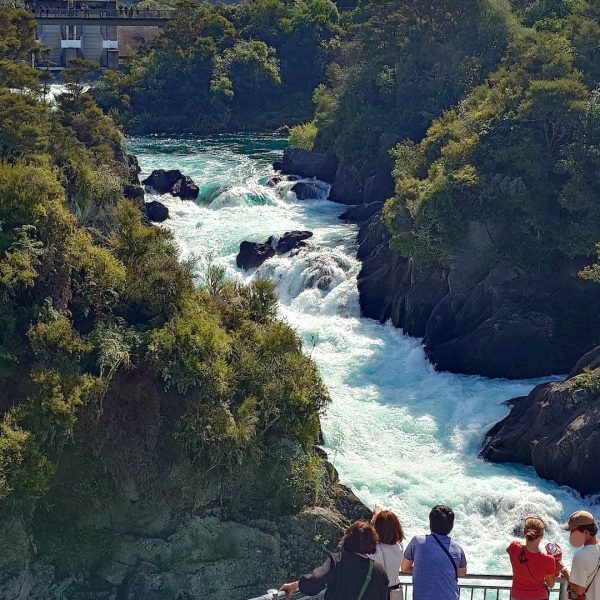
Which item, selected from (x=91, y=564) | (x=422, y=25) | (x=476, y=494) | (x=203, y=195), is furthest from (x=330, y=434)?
(x=422, y=25)

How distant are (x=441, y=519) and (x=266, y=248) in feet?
104

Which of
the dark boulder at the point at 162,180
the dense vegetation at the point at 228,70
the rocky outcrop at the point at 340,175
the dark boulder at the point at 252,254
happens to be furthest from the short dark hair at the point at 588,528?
the dense vegetation at the point at 228,70

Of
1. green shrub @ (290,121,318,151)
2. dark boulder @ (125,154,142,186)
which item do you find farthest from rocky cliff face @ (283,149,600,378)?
green shrub @ (290,121,318,151)

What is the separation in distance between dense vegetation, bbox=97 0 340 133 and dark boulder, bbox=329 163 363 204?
80.8 ft

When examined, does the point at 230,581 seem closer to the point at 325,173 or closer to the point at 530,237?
the point at 530,237

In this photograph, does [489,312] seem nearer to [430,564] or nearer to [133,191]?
[133,191]

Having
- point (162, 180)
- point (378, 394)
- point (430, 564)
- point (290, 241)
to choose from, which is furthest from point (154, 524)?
point (162, 180)

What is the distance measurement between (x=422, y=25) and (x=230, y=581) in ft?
130

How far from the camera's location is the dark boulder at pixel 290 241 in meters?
41.7

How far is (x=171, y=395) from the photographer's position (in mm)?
19891

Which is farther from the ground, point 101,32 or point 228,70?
point 101,32

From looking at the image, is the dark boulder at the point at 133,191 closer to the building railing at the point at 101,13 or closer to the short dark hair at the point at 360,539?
the short dark hair at the point at 360,539

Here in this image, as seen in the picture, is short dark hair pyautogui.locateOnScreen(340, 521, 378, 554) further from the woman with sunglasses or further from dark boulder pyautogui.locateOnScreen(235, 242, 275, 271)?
dark boulder pyautogui.locateOnScreen(235, 242, 275, 271)

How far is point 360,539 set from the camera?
970 centimetres
